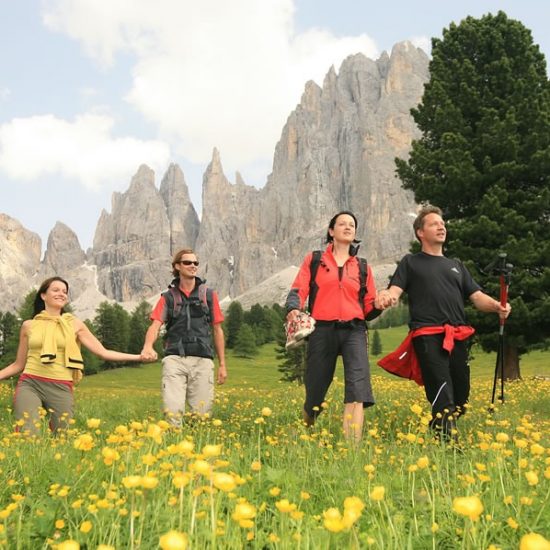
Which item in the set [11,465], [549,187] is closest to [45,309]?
[11,465]

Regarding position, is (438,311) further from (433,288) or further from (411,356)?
(411,356)

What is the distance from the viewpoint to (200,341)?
816 centimetres

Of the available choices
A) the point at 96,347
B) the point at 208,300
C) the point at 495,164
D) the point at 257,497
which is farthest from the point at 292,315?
the point at 495,164

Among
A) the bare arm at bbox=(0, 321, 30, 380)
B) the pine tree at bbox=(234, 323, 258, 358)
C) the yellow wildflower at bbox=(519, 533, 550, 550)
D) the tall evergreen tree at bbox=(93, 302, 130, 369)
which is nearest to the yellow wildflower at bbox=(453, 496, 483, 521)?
the yellow wildflower at bbox=(519, 533, 550, 550)

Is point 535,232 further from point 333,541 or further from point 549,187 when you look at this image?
point 333,541

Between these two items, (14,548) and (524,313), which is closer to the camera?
(14,548)

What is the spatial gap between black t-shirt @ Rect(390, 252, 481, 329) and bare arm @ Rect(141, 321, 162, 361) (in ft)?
10.3

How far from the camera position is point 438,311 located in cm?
675

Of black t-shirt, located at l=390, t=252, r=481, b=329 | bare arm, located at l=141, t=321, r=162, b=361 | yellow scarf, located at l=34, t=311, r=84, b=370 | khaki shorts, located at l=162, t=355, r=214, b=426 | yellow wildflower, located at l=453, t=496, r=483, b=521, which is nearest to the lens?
yellow wildflower, located at l=453, t=496, r=483, b=521

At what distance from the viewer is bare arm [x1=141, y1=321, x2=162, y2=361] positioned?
6978mm

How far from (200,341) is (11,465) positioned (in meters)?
4.16

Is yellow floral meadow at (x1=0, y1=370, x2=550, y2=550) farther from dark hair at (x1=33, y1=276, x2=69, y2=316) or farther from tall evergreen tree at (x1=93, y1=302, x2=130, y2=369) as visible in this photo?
tall evergreen tree at (x1=93, y1=302, x2=130, y2=369)

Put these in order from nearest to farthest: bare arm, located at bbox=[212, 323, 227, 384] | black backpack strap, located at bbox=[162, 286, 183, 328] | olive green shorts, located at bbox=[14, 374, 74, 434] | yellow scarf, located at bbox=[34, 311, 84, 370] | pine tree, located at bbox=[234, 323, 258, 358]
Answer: olive green shorts, located at bbox=[14, 374, 74, 434] → yellow scarf, located at bbox=[34, 311, 84, 370] → black backpack strap, located at bbox=[162, 286, 183, 328] → bare arm, located at bbox=[212, 323, 227, 384] → pine tree, located at bbox=[234, 323, 258, 358]

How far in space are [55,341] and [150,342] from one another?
1.21 metres
